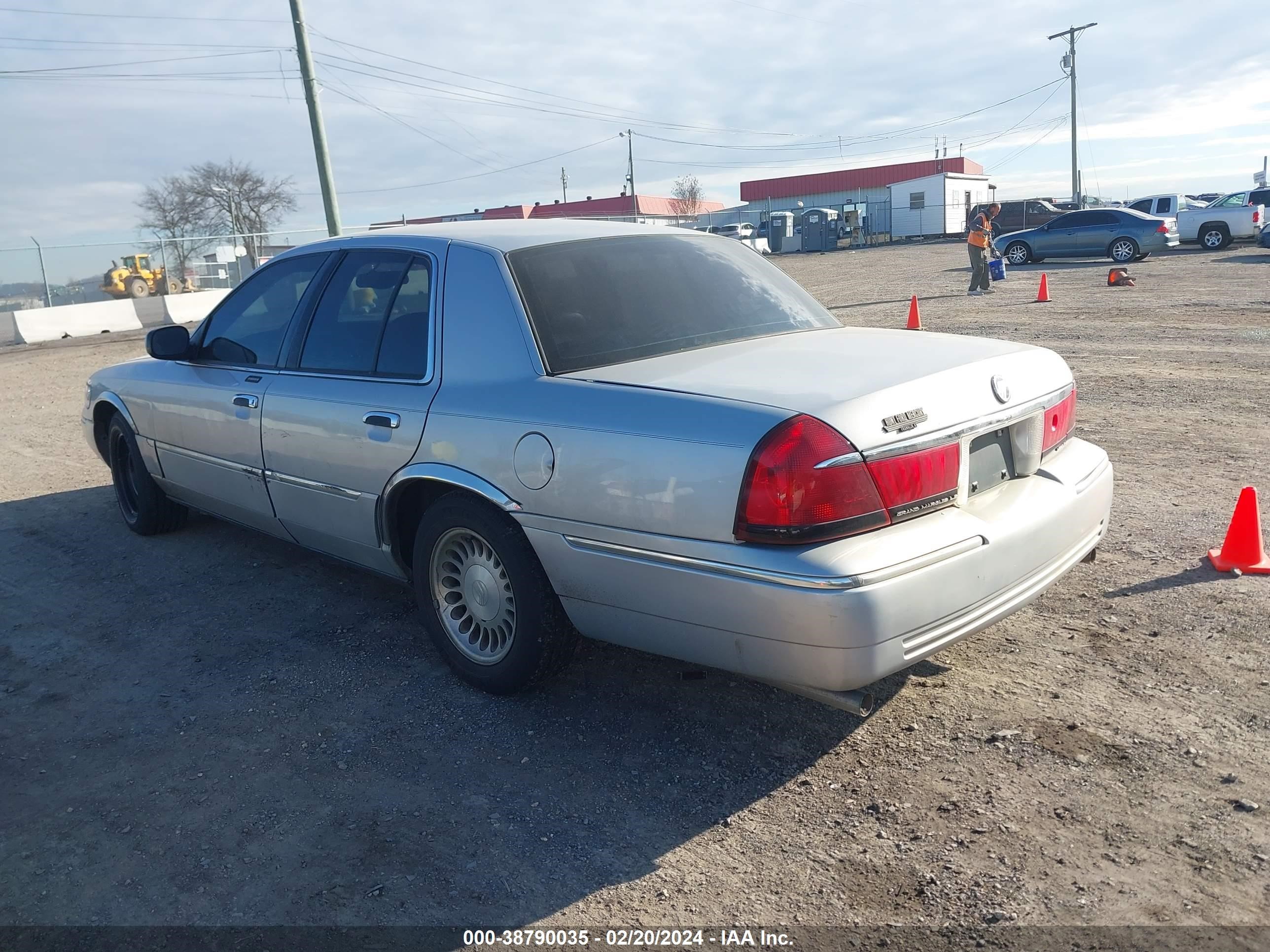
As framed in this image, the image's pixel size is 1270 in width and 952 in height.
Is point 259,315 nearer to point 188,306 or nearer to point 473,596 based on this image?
point 473,596

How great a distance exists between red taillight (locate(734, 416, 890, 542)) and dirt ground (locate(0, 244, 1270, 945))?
2.82 feet

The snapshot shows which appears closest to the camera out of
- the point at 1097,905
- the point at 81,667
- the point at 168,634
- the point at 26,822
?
the point at 1097,905

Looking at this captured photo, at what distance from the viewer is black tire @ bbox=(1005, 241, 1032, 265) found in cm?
2694

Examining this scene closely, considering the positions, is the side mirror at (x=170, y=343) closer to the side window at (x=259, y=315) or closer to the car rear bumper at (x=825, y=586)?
the side window at (x=259, y=315)

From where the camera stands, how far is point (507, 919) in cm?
252

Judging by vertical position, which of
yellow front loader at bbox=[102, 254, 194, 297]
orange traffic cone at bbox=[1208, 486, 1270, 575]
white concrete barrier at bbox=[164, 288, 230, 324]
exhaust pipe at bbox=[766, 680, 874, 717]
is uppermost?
yellow front loader at bbox=[102, 254, 194, 297]

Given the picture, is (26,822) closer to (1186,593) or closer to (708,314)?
(708,314)

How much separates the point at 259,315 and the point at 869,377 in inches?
124

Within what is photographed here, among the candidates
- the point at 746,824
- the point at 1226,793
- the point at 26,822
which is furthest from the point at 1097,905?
the point at 26,822

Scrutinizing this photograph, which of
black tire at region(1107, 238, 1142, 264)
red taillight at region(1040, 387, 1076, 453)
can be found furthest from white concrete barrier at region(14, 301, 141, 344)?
black tire at region(1107, 238, 1142, 264)

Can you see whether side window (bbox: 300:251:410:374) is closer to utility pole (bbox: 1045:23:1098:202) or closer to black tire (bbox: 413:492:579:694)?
black tire (bbox: 413:492:579:694)

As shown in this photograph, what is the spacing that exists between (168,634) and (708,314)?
2.83 m

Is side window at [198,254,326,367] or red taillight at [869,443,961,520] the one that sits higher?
side window at [198,254,326,367]

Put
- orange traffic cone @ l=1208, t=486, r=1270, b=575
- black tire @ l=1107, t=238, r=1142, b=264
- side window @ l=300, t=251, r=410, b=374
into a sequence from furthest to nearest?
black tire @ l=1107, t=238, r=1142, b=264 < orange traffic cone @ l=1208, t=486, r=1270, b=575 < side window @ l=300, t=251, r=410, b=374
